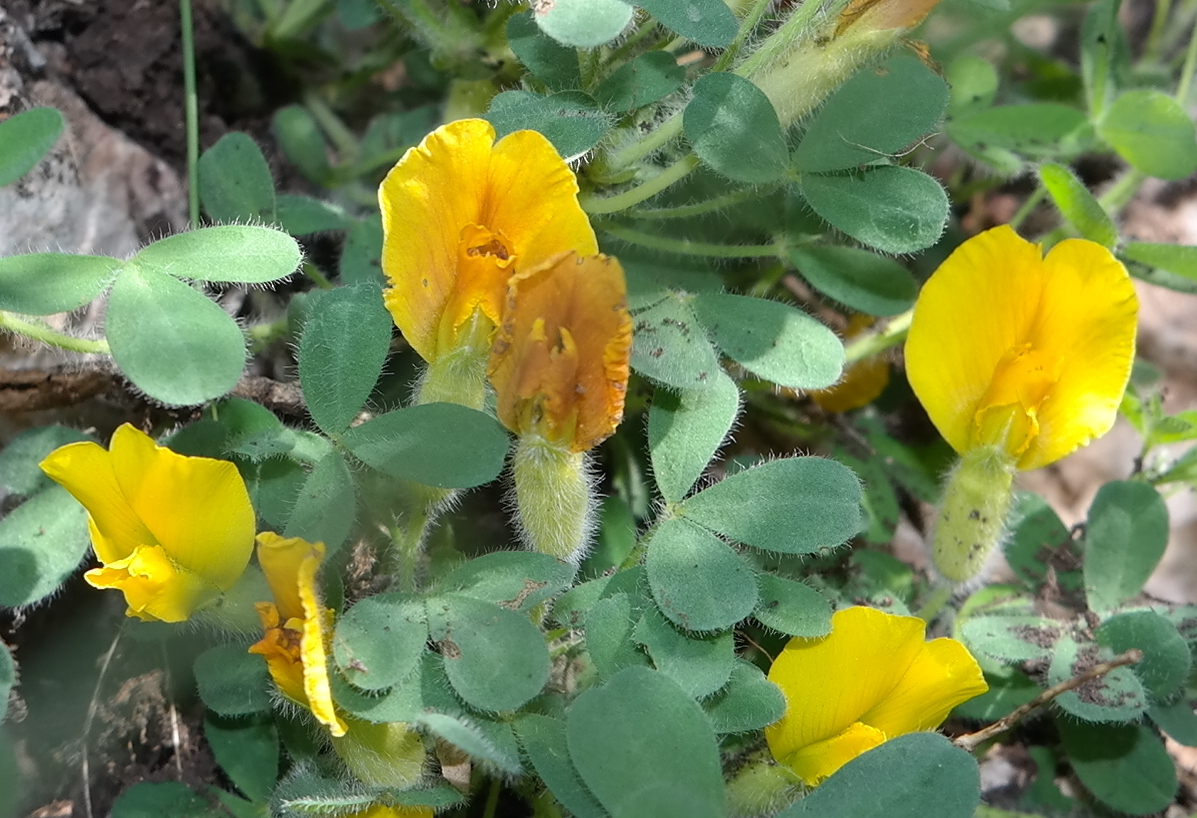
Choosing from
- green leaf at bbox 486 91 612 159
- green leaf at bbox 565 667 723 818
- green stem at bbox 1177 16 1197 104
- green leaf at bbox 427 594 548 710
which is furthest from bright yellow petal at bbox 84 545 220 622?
green stem at bbox 1177 16 1197 104

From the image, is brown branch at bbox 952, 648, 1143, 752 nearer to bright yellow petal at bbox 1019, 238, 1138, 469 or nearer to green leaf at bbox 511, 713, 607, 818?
bright yellow petal at bbox 1019, 238, 1138, 469

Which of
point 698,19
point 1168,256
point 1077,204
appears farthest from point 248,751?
point 1168,256

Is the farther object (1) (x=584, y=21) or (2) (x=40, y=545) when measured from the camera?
(2) (x=40, y=545)

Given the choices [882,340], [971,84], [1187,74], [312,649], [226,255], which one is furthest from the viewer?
[1187,74]

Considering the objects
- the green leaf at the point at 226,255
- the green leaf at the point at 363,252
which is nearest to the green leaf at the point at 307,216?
the green leaf at the point at 363,252

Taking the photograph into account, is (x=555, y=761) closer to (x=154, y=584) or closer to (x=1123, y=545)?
(x=154, y=584)

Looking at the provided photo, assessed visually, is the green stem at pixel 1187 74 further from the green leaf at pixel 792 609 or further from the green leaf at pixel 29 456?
the green leaf at pixel 29 456

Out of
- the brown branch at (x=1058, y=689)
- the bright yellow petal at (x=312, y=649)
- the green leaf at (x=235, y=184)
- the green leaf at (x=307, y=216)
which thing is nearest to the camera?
the bright yellow petal at (x=312, y=649)
